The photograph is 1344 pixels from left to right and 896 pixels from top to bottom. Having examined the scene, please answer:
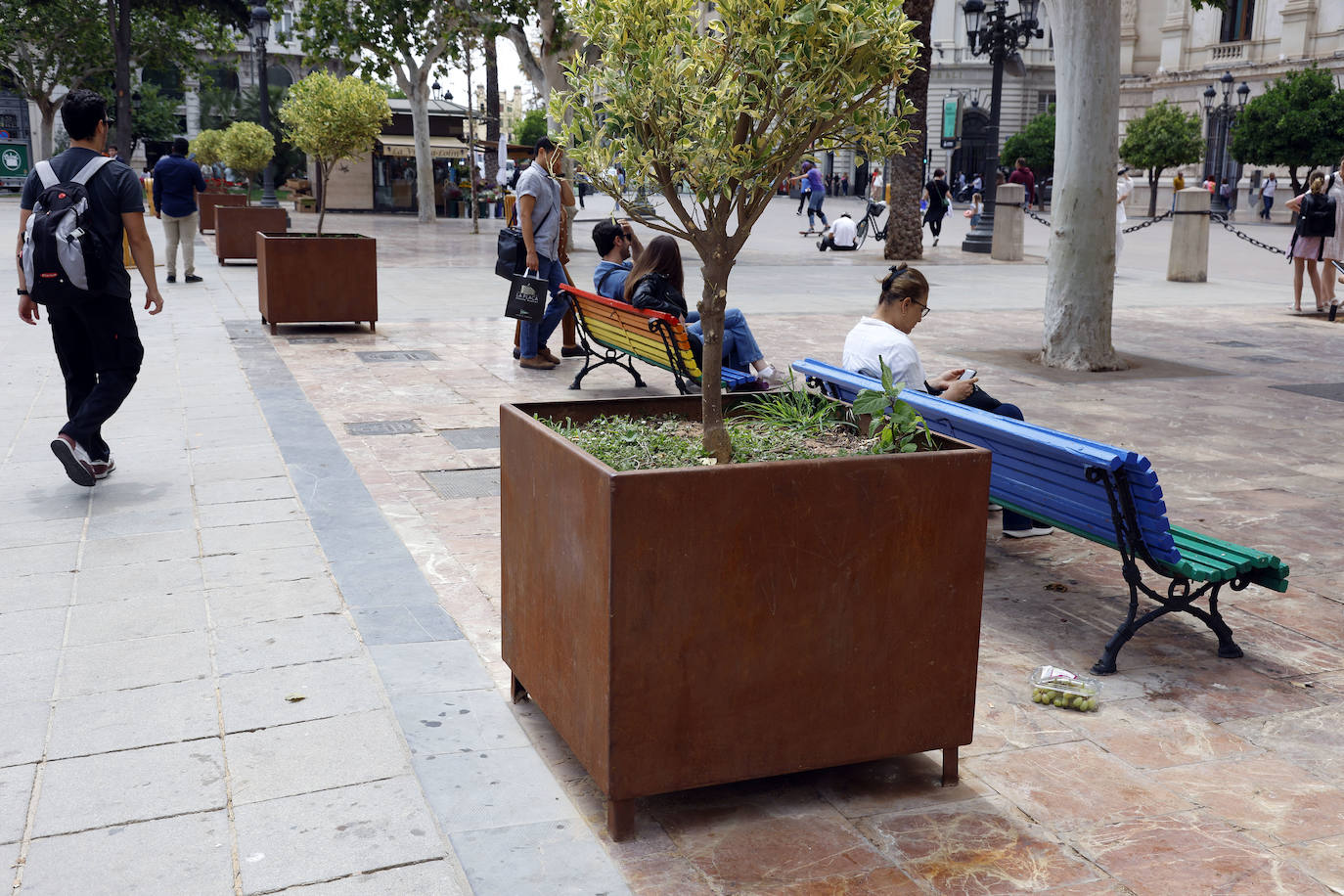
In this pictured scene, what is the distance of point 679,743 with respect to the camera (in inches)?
116

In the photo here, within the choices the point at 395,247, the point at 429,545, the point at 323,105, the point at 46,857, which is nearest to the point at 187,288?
the point at 323,105

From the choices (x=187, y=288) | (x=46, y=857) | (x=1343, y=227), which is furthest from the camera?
(x=187, y=288)

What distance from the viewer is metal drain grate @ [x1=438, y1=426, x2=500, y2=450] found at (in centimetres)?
718

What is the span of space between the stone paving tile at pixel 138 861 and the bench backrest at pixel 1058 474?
109 inches

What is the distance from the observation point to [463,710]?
3.64 meters

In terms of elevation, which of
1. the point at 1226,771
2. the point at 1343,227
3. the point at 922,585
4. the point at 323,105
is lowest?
the point at 1226,771

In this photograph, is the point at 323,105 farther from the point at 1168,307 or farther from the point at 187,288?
the point at 1168,307

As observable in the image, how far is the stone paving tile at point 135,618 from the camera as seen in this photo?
4.14 m

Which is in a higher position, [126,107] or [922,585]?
[126,107]

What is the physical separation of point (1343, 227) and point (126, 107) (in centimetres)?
1995

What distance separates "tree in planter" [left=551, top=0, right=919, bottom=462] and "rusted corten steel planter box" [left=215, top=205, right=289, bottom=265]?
661 inches

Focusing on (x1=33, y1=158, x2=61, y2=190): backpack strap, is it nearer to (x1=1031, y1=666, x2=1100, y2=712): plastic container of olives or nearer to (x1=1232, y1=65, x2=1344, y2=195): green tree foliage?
(x1=1031, y1=666, x2=1100, y2=712): plastic container of olives

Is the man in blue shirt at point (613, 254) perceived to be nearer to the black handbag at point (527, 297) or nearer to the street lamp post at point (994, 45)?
the black handbag at point (527, 297)

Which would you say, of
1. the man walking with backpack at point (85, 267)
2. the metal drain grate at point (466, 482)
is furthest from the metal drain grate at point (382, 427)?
the man walking with backpack at point (85, 267)
